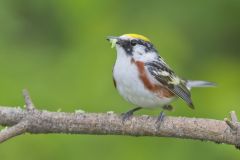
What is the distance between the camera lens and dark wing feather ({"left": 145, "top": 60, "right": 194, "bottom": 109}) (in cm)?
468

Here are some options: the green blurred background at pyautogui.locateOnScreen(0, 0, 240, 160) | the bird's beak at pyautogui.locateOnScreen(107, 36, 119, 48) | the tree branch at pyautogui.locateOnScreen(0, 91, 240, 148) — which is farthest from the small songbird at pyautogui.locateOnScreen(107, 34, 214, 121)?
the green blurred background at pyautogui.locateOnScreen(0, 0, 240, 160)

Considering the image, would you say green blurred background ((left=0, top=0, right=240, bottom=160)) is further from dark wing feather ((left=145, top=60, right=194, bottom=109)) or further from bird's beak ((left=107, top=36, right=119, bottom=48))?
bird's beak ((left=107, top=36, right=119, bottom=48))

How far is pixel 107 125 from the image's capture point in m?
4.11

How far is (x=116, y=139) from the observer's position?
5301 mm

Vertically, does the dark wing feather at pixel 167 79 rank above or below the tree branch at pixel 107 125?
above

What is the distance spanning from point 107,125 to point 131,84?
0.49 meters

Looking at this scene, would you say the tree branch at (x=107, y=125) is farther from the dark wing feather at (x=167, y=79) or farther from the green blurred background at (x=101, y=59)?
the green blurred background at (x=101, y=59)

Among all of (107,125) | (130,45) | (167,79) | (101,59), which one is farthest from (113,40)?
(101,59)

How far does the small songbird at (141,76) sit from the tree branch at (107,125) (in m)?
0.32

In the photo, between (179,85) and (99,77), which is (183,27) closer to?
(99,77)

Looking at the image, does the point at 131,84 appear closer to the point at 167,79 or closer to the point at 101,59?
the point at 167,79

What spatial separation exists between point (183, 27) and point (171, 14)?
16 centimetres

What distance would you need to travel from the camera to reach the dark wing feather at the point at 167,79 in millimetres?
4681

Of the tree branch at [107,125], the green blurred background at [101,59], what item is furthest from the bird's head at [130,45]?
the green blurred background at [101,59]
